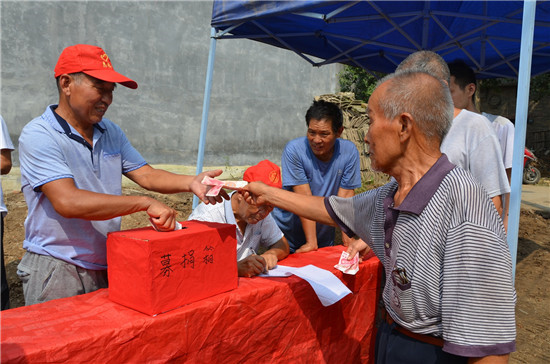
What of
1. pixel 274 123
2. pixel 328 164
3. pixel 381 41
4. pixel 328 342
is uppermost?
pixel 381 41

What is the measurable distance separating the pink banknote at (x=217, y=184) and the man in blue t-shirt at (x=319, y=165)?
3.84ft

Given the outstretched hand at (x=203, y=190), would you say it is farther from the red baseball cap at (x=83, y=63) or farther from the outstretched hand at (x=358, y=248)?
the outstretched hand at (x=358, y=248)

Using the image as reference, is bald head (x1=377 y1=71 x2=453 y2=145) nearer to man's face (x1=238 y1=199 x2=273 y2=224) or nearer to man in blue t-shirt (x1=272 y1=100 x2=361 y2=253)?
man's face (x1=238 y1=199 x2=273 y2=224)

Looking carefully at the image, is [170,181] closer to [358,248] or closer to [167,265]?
[167,265]

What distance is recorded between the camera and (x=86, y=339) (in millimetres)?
1378

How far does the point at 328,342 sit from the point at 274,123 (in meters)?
8.42

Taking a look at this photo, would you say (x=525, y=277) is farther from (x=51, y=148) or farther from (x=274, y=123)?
(x=274, y=123)

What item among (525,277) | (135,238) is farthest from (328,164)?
(525,277)

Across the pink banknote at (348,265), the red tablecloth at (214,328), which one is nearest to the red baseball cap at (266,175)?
the red tablecloth at (214,328)

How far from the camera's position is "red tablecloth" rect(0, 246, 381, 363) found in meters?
1.39

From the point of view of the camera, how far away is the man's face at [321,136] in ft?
10.3

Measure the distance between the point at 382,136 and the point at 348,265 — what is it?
4.21 ft

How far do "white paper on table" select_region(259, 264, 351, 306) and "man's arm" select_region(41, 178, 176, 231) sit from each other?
0.70m

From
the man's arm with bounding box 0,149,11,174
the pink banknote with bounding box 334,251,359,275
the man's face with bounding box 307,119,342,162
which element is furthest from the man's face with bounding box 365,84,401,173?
the man's arm with bounding box 0,149,11,174
